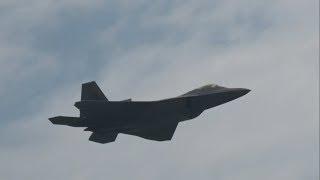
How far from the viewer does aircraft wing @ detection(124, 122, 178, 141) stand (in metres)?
56.2

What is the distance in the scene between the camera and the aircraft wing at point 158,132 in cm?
5622

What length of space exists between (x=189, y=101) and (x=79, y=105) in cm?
1028

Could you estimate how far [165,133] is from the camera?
56375 millimetres

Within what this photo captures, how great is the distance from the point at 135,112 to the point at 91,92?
5147 millimetres

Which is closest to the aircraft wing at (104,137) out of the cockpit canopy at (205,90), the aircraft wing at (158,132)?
the aircraft wing at (158,132)

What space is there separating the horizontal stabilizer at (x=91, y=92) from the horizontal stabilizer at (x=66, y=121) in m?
2.53

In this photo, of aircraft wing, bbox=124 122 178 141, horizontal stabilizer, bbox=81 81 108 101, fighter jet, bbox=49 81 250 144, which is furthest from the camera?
aircraft wing, bbox=124 122 178 141

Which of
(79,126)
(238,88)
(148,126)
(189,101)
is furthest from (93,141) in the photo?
(238,88)

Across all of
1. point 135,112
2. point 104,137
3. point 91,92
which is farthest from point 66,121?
point 135,112

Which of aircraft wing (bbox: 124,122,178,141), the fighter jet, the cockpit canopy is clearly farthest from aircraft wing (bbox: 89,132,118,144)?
the cockpit canopy

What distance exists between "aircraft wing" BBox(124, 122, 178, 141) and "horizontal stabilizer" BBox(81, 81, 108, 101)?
5.21 metres

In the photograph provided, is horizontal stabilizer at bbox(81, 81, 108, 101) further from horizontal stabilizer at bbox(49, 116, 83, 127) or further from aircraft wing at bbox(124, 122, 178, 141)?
aircraft wing at bbox(124, 122, 178, 141)

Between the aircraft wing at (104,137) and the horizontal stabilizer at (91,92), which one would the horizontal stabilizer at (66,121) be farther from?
the horizontal stabilizer at (91,92)

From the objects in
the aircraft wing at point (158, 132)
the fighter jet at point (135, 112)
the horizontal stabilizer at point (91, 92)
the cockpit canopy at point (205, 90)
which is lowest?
the aircraft wing at point (158, 132)
